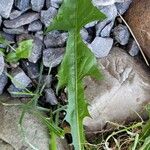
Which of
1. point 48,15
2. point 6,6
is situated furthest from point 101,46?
point 6,6

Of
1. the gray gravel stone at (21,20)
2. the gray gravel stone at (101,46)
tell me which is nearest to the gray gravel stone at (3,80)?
the gray gravel stone at (21,20)

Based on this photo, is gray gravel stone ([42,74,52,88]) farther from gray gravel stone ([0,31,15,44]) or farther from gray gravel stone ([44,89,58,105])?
gray gravel stone ([0,31,15,44])

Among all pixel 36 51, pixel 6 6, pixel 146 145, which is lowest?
pixel 146 145

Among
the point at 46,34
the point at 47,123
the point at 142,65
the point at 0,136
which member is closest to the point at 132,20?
the point at 142,65

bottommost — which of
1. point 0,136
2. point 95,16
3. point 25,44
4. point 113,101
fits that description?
point 0,136

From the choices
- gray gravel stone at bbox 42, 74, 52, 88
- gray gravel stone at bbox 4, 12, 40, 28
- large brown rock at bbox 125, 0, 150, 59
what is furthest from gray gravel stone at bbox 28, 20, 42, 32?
large brown rock at bbox 125, 0, 150, 59

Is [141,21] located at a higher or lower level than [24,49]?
higher

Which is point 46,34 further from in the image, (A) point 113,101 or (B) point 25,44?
(A) point 113,101

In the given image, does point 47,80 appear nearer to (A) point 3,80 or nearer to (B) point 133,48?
(A) point 3,80
